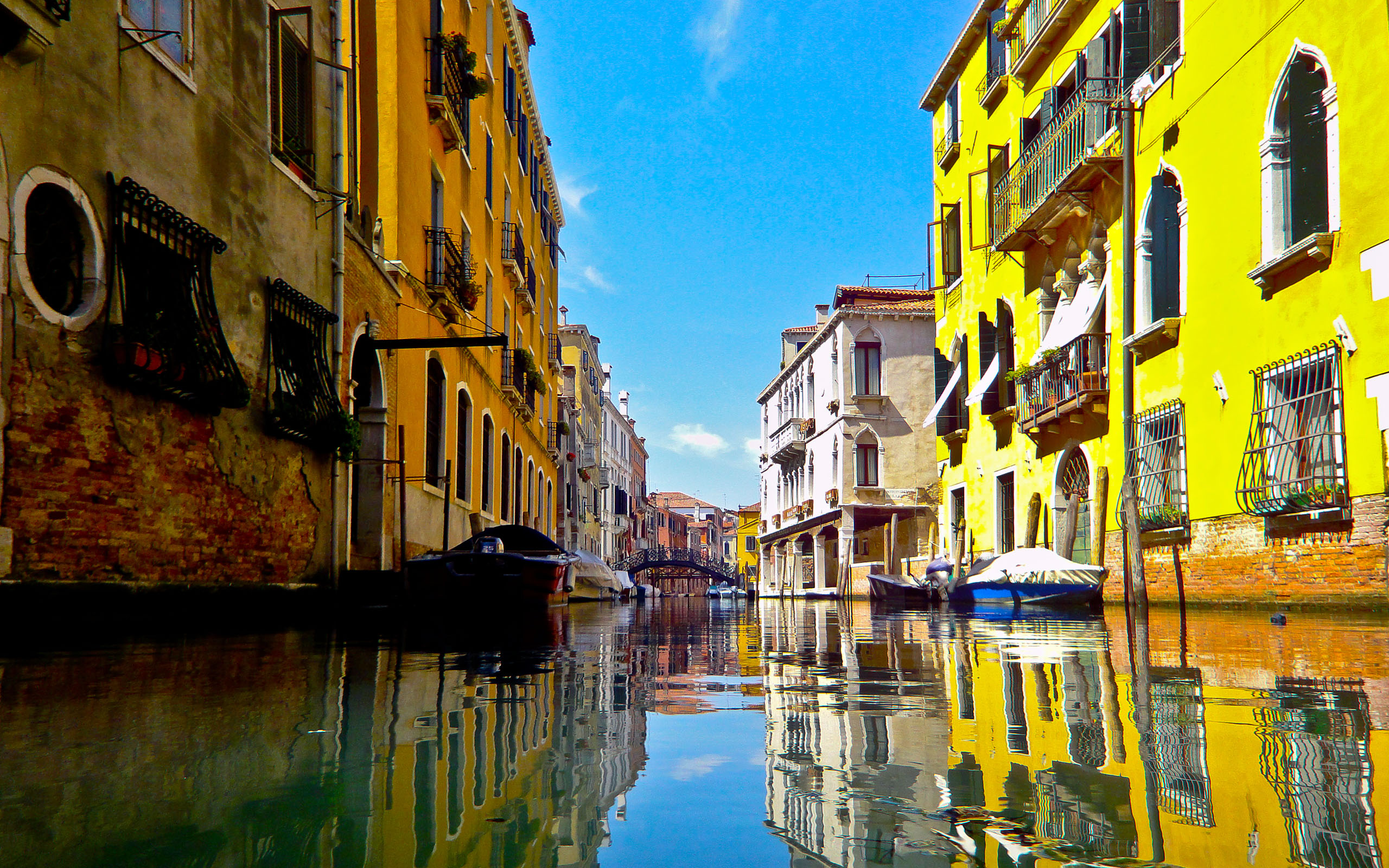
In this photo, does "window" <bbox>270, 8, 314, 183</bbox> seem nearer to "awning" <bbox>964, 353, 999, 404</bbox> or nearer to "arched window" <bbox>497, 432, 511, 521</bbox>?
"arched window" <bbox>497, 432, 511, 521</bbox>

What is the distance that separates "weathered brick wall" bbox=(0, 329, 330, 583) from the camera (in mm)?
5520

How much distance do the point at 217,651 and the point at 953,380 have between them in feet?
56.8

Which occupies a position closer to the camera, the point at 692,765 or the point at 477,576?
the point at 692,765

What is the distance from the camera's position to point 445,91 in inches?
574

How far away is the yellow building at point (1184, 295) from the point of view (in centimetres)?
963

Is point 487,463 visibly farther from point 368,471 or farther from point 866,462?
point 866,462

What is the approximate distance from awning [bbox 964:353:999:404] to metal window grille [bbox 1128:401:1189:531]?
15.5 feet

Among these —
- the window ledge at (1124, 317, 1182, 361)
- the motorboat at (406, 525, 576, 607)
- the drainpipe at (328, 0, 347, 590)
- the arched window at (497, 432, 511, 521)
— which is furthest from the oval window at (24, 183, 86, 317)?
the arched window at (497, 432, 511, 521)

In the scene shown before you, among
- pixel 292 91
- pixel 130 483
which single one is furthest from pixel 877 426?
pixel 130 483

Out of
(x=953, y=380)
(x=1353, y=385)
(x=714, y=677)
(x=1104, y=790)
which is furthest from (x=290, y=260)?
(x=953, y=380)

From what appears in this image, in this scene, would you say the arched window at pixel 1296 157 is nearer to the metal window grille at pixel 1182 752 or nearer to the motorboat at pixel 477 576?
the motorboat at pixel 477 576

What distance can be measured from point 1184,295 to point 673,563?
50831 mm

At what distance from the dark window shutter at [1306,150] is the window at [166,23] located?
10.3 metres

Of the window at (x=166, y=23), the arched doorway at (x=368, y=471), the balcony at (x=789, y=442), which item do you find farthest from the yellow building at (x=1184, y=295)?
the balcony at (x=789, y=442)
